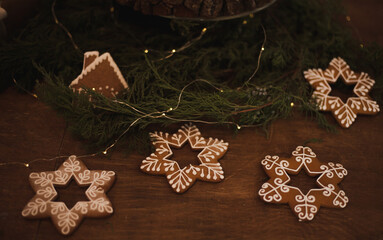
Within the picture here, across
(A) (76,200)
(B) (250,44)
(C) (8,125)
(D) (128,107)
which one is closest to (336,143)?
(B) (250,44)

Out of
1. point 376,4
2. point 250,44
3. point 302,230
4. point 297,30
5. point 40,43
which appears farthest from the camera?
point 376,4

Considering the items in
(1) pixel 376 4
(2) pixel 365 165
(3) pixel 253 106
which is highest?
(1) pixel 376 4

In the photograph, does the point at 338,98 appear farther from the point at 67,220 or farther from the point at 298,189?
the point at 67,220

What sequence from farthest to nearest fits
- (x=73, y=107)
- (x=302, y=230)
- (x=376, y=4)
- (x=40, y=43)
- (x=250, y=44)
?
(x=376, y=4) < (x=250, y=44) < (x=40, y=43) < (x=73, y=107) < (x=302, y=230)

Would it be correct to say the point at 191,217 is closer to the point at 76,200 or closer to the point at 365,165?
the point at 76,200

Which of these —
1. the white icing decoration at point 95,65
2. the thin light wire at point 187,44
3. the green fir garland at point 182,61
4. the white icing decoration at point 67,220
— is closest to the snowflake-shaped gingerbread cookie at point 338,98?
the green fir garland at point 182,61

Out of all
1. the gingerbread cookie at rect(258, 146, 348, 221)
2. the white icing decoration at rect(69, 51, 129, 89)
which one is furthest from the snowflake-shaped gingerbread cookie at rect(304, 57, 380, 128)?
the white icing decoration at rect(69, 51, 129, 89)

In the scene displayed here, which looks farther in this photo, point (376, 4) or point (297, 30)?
point (376, 4)

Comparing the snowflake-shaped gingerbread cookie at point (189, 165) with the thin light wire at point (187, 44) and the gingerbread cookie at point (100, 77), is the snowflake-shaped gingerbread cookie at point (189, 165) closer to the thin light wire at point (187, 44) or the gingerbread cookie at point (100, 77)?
the gingerbread cookie at point (100, 77)
